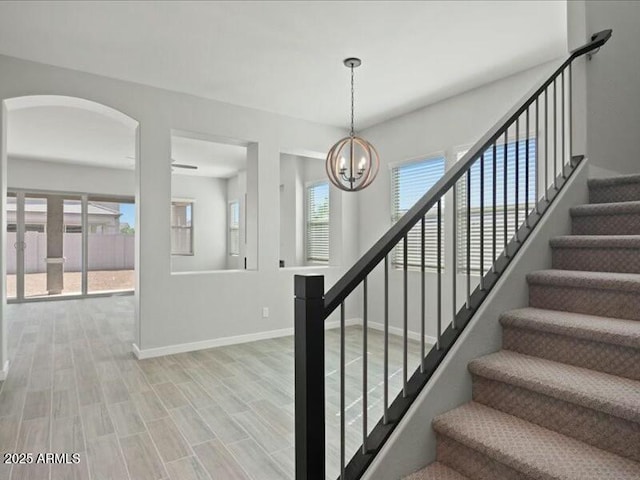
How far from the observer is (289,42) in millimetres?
3264

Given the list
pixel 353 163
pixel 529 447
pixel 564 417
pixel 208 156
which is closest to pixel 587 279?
pixel 564 417

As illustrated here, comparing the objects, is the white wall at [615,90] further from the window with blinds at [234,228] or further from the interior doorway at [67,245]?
the interior doorway at [67,245]

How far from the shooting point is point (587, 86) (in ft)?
8.25

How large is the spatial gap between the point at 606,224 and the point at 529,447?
4.83 ft

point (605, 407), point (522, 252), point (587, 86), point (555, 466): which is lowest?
point (555, 466)

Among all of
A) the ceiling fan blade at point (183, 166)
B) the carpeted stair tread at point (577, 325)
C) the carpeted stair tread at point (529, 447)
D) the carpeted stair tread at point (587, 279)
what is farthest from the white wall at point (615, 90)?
the ceiling fan blade at point (183, 166)

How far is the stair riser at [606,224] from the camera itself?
82.0 inches

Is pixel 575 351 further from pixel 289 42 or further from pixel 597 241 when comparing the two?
pixel 289 42

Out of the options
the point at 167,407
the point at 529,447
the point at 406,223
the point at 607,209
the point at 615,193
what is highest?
the point at 615,193

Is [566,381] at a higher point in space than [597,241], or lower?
lower

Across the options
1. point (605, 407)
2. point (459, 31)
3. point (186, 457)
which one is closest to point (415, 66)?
point (459, 31)

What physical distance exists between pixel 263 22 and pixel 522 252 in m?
2.52

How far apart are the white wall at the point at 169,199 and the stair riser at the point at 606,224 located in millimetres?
3524

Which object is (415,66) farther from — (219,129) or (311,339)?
(311,339)
